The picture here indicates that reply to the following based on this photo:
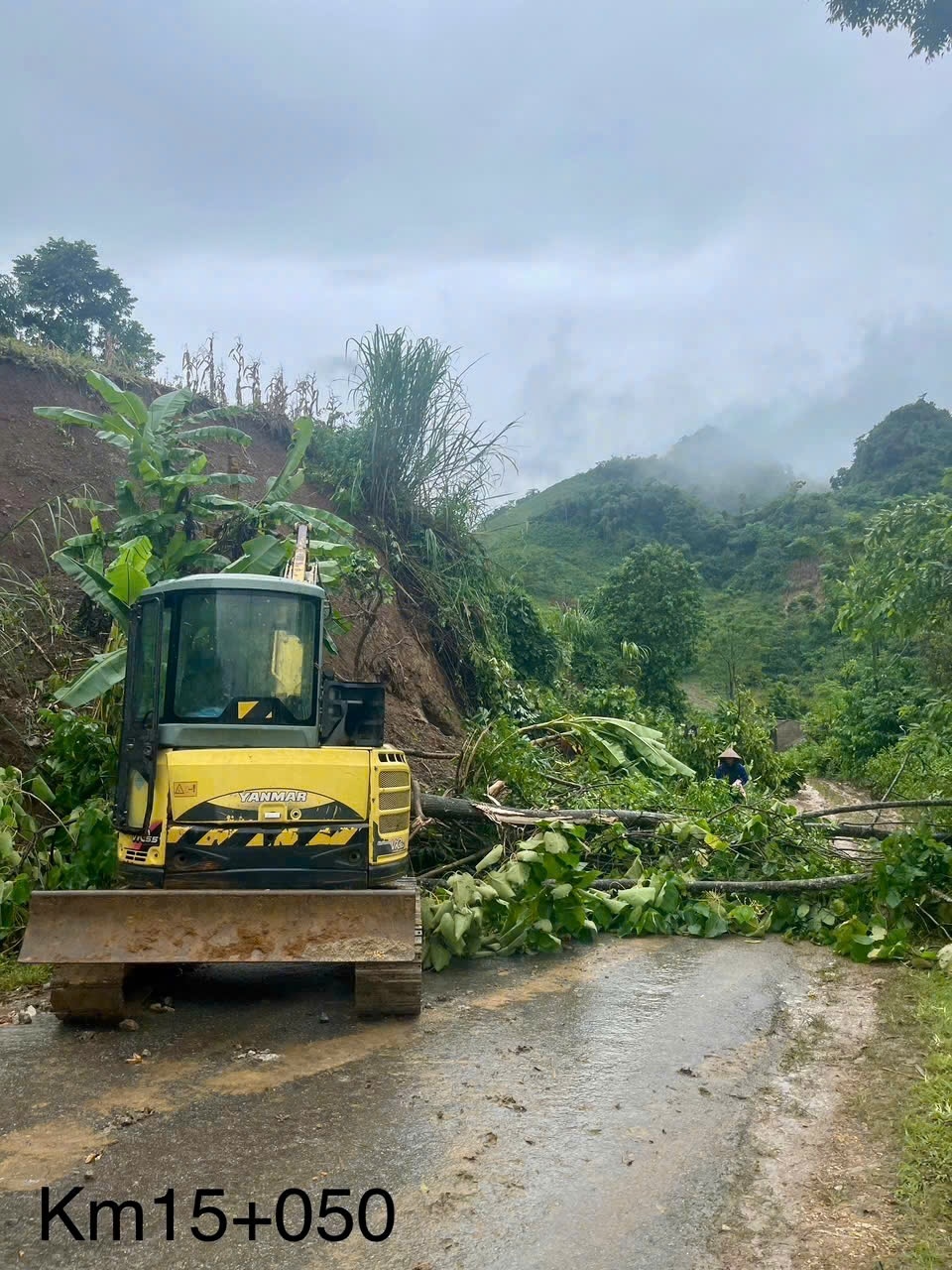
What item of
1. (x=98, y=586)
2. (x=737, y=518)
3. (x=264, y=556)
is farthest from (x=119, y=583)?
(x=737, y=518)

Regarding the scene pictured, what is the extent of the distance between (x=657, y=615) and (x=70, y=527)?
53.3ft

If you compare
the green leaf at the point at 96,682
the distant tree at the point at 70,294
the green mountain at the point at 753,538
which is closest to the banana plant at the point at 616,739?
the green leaf at the point at 96,682

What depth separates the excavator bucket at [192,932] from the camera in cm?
629

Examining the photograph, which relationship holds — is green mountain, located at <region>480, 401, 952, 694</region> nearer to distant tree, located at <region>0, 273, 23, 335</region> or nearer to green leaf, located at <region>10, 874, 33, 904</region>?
distant tree, located at <region>0, 273, 23, 335</region>

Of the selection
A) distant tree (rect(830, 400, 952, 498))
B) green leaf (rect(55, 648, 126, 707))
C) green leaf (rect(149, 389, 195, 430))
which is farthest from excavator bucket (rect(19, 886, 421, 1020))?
distant tree (rect(830, 400, 952, 498))

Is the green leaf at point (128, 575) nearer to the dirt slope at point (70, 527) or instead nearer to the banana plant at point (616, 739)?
the dirt slope at point (70, 527)

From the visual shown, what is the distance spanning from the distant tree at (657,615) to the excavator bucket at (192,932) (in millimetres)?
20152

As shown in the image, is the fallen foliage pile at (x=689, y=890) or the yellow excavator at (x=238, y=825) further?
the fallen foliage pile at (x=689, y=890)

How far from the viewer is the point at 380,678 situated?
50.2ft

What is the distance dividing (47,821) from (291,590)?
4.10 m

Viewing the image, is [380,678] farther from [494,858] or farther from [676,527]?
[676,527]

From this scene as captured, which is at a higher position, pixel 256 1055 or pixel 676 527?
pixel 676 527

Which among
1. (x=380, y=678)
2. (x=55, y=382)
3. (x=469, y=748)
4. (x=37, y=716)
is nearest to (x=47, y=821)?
(x=37, y=716)

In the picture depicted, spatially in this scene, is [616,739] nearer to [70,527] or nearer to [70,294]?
[70,527]
